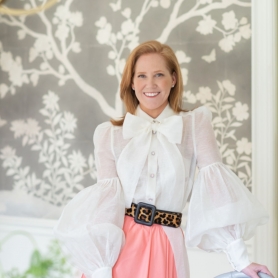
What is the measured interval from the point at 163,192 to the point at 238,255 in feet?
0.81

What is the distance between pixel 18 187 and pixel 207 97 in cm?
99

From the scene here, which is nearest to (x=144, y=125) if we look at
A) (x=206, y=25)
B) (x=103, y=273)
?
(x=103, y=273)

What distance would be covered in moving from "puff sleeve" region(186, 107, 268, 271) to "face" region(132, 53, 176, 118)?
0.11 m

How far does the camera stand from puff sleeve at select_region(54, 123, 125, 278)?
1268 millimetres

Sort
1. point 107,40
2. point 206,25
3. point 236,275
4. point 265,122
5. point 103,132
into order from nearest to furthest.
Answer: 1. point 236,275
2. point 103,132
3. point 265,122
4. point 206,25
5. point 107,40

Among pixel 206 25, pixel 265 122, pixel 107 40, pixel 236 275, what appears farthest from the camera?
pixel 107 40

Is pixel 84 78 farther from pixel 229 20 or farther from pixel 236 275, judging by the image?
pixel 236 275

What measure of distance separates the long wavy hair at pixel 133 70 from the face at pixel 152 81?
13 millimetres

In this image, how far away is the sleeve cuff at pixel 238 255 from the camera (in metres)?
1.21

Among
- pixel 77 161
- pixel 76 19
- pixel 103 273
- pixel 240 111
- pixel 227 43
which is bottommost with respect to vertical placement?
pixel 103 273

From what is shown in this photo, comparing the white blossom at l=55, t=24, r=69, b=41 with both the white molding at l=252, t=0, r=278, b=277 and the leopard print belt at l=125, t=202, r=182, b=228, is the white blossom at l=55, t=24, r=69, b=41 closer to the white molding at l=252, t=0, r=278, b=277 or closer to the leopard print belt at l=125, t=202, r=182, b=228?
the white molding at l=252, t=0, r=278, b=277

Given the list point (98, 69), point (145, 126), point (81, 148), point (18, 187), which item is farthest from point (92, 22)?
point (145, 126)

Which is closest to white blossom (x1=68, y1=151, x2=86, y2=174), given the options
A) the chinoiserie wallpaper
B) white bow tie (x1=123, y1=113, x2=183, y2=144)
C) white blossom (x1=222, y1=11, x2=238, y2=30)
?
the chinoiserie wallpaper

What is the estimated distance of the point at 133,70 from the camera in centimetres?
139
